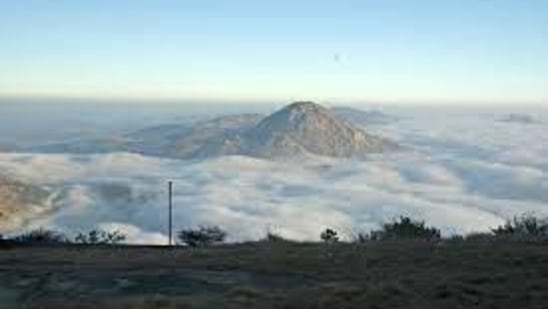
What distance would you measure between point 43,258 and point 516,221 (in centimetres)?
2042

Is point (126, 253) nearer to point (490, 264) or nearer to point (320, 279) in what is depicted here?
point (320, 279)

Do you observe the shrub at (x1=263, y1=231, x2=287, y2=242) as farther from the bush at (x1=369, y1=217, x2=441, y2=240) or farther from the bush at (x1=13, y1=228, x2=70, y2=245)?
the bush at (x1=13, y1=228, x2=70, y2=245)

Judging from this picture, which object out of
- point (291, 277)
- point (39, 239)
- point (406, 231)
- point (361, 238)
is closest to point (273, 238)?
point (361, 238)

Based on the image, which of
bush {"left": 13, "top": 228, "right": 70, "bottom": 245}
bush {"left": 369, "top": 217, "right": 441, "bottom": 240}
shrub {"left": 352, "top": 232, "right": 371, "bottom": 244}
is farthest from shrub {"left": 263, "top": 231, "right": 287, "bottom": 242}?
bush {"left": 13, "top": 228, "right": 70, "bottom": 245}

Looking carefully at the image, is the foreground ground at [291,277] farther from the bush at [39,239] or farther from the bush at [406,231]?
the bush at [406,231]

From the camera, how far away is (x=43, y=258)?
933 inches

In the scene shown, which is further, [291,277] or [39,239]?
[39,239]

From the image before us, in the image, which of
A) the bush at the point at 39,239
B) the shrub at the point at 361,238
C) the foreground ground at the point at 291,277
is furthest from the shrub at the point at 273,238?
the bush at the point at 39,239

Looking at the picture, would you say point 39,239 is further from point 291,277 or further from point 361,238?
point 291,277

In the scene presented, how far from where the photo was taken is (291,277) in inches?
756

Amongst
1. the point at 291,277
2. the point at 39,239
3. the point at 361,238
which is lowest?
the point at 39,239

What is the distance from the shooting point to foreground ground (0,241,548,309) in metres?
16.0

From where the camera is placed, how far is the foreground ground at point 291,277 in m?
16.0

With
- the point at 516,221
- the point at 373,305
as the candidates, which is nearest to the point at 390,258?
the point at 373,305
